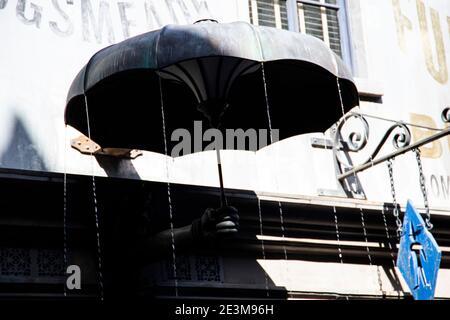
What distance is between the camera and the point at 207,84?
367 inches

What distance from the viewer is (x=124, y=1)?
439 inches

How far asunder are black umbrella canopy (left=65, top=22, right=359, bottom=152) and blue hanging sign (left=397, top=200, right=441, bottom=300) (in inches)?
58.5

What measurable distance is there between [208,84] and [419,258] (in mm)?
3400

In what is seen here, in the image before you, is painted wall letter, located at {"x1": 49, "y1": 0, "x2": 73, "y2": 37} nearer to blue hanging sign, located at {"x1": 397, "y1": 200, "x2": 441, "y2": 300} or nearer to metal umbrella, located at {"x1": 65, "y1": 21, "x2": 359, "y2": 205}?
metal umbrella, located at {"x1": 65, "y1": 21, "x2": 359, "y2": 205}

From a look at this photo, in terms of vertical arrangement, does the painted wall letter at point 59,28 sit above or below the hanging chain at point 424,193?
above

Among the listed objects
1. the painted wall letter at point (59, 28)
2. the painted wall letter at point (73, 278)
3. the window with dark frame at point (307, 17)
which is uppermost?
the window with dark frame at point (307, 17)

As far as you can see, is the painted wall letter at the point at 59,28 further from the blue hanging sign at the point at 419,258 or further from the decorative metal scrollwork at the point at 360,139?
the blue hanging sign at the point at 419,258

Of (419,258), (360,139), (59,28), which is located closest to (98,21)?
(59,28)

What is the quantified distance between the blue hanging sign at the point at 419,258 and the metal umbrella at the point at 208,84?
150 centimetres

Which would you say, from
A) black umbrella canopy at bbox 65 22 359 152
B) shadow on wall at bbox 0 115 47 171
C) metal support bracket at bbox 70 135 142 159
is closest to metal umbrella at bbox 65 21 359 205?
black umbrella canopy at bbox 65 22 359 152

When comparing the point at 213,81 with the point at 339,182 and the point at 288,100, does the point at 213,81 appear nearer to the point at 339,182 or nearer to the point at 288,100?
the point at 288,100

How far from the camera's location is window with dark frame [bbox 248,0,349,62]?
483 inches

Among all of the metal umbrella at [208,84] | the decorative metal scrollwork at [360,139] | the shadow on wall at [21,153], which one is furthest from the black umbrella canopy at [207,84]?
the decorative metal scrollwork at [360,139]

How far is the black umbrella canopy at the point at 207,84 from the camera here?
8.77m
